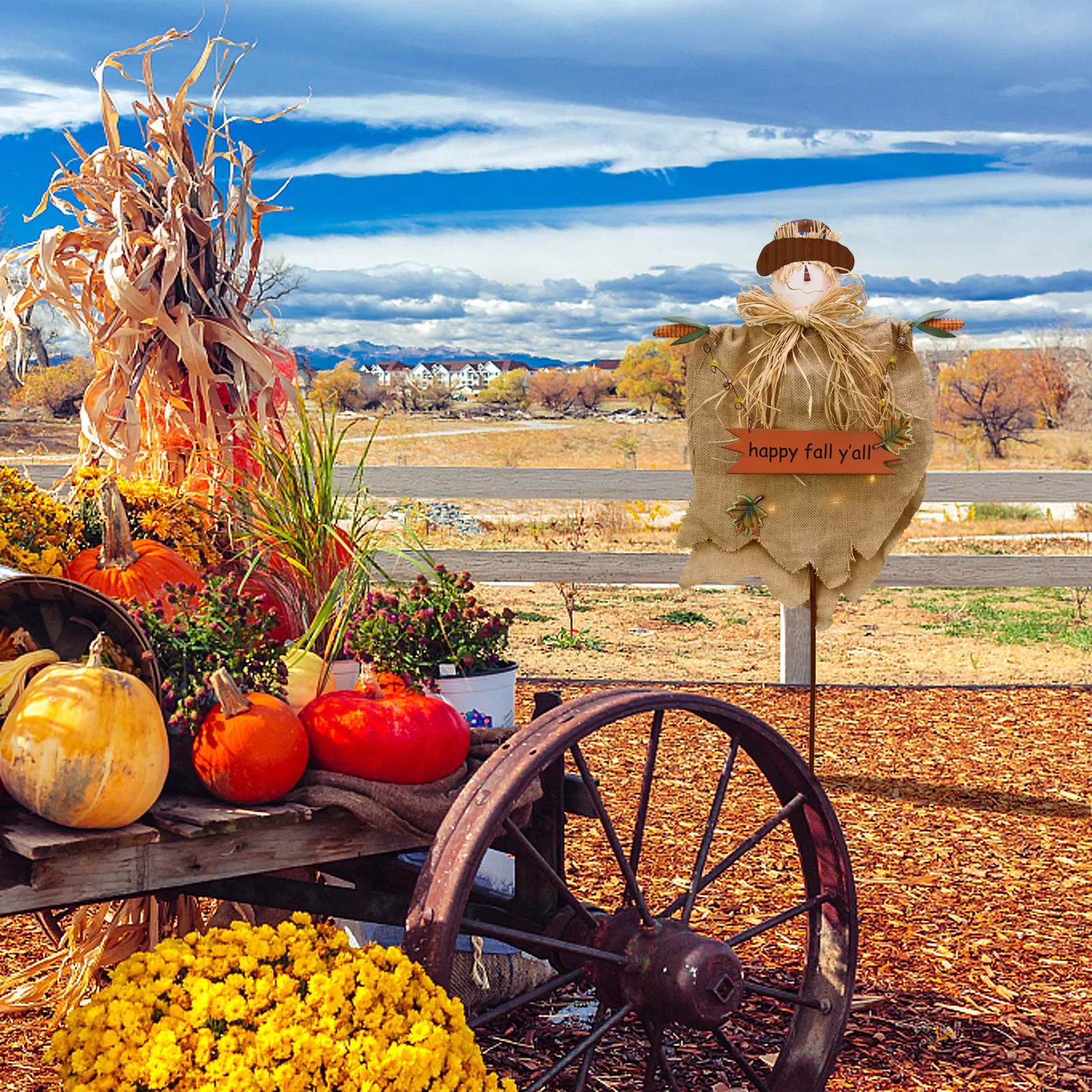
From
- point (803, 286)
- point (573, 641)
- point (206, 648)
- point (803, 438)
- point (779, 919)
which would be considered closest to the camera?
point (206, 648)

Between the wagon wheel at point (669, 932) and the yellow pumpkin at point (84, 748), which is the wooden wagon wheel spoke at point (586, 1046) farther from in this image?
the yellow pumpkin at point (84, 748)

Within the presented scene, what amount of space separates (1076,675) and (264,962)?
23.4 ft

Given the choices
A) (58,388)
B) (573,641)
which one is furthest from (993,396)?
(573,641)

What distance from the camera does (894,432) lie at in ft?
11.0

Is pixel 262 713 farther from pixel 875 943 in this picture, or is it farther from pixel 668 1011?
pixel 875 943

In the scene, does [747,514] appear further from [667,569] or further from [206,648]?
[667,569]

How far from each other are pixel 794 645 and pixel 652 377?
84.8ft

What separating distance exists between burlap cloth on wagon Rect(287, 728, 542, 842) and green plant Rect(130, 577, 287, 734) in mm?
223

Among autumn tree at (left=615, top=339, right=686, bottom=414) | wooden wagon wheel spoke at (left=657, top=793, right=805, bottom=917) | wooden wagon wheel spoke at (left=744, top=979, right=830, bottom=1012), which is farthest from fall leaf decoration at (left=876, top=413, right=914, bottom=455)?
autumn tree at (left=615, top=339, right=686, bottom=414)

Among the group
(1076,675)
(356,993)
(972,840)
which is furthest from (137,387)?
(1076,675)

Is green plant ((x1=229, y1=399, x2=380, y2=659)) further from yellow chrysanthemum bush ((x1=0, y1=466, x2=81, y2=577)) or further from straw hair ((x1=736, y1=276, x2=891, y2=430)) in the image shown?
straw hair ((x1=736, y1=276, x2=891, y2=430))

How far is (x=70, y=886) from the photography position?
1.81m

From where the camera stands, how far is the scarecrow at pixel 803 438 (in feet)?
10.9

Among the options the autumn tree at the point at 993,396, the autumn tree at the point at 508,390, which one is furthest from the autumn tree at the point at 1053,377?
the autumn tree at the point at 508,390
